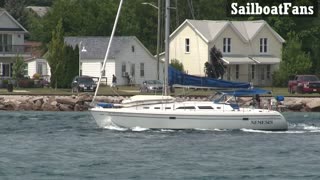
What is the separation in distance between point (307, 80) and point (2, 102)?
942 inches

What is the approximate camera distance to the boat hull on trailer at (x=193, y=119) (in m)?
47.9

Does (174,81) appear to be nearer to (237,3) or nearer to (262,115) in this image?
(262,115)

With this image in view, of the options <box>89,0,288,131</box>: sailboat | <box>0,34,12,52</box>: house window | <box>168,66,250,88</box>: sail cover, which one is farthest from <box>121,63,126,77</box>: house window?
<box>89,0,288,131</box>: sailboat

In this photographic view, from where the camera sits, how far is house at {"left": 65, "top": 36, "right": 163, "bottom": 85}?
91438mm

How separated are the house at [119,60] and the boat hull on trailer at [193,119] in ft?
138

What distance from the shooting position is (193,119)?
47.8 m

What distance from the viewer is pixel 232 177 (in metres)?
34.0

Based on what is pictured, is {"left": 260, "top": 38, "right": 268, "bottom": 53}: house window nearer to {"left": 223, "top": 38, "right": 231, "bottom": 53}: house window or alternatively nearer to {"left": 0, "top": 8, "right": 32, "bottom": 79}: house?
{"left": 223, "top": 38, "right": 231, "bottom": 53}: house window

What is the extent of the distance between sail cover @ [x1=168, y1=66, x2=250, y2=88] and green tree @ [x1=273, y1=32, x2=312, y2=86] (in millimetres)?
42075

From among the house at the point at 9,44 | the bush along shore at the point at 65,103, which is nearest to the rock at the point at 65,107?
the bush along shore at the point at 65,103

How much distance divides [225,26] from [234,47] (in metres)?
2.45

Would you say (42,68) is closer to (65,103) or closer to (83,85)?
(83,85)

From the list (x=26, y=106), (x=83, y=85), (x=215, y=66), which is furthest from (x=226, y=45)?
(x=26, y=106)

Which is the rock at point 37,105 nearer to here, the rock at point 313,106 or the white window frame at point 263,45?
the rock at point 313,106
